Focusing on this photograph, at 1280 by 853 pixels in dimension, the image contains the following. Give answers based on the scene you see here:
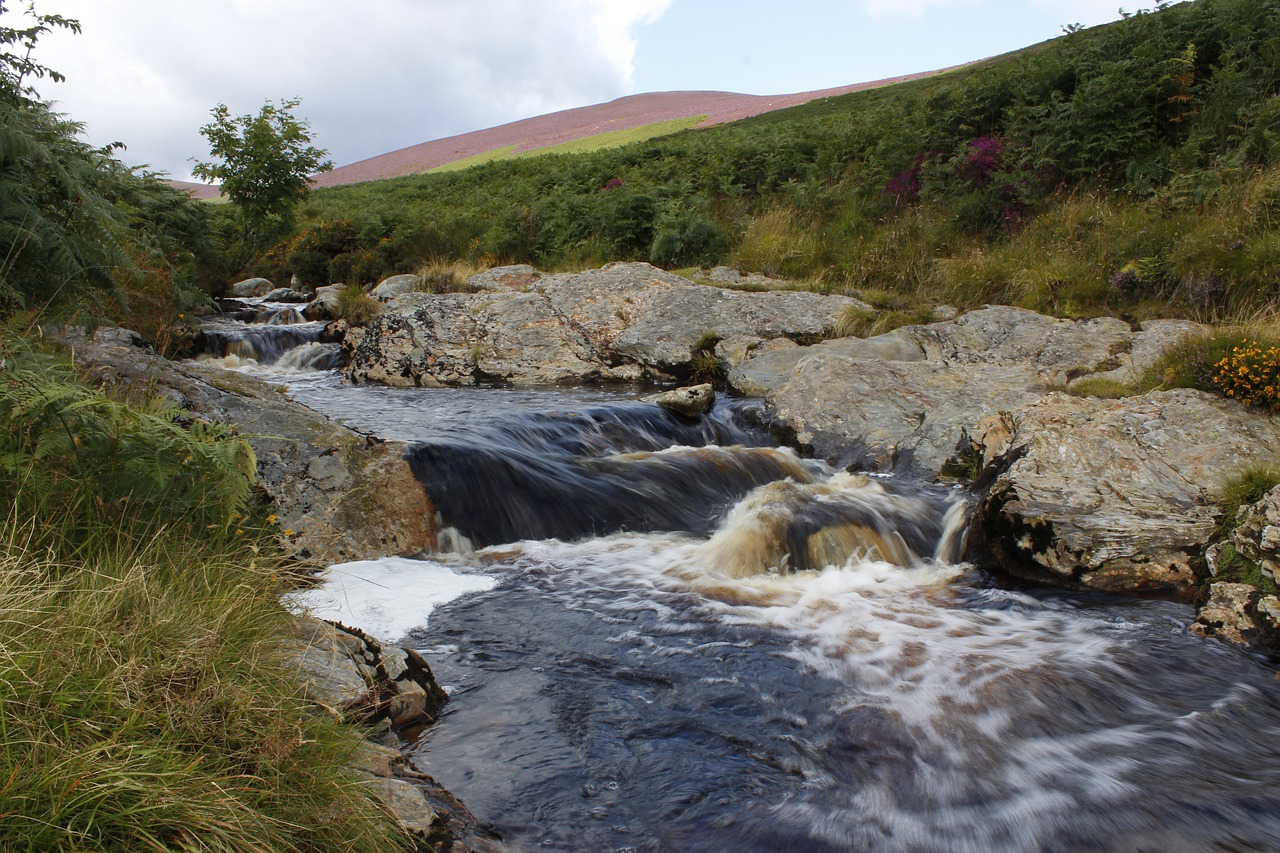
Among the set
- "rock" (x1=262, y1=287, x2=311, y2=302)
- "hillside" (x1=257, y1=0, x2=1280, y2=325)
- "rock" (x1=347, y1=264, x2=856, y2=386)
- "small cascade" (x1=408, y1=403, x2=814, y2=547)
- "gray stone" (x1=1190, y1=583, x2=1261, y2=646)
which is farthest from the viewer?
"rock" (x1=262, y1=287, x2=311, y2=302)

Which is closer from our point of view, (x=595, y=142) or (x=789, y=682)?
(x=789, y=682)

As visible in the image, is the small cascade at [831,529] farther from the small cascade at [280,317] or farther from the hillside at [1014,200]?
the small cascade at [280,317]

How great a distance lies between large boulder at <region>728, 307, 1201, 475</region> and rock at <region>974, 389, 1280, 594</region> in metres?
1.71

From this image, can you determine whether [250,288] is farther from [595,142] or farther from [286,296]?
[595,142]

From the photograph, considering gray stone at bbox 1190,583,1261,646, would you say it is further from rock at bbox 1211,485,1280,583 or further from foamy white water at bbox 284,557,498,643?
foamy white water at bbox 284,557,498,643

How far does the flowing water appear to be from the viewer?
3238 millimetres

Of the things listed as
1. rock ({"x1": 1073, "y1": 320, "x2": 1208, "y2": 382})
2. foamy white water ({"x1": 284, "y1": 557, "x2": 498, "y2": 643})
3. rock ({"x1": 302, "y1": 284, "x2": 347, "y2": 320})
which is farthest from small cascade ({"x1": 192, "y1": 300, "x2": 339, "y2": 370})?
rock ({"x1": 1073, "y1": 320, "x2": 1208, "y2": 382})

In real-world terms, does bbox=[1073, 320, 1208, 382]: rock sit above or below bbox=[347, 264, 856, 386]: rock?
below

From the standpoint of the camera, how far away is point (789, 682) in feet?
14.2

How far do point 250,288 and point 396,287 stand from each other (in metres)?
8.05

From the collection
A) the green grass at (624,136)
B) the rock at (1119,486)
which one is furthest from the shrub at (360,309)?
the green grass at (624,136)

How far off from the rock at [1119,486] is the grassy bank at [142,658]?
16.8 ft

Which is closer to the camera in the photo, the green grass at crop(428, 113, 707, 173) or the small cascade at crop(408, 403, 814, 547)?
the small cascade at crop(408, 403, 814, 547)

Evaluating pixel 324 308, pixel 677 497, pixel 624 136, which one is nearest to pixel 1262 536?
pixel 677 497
